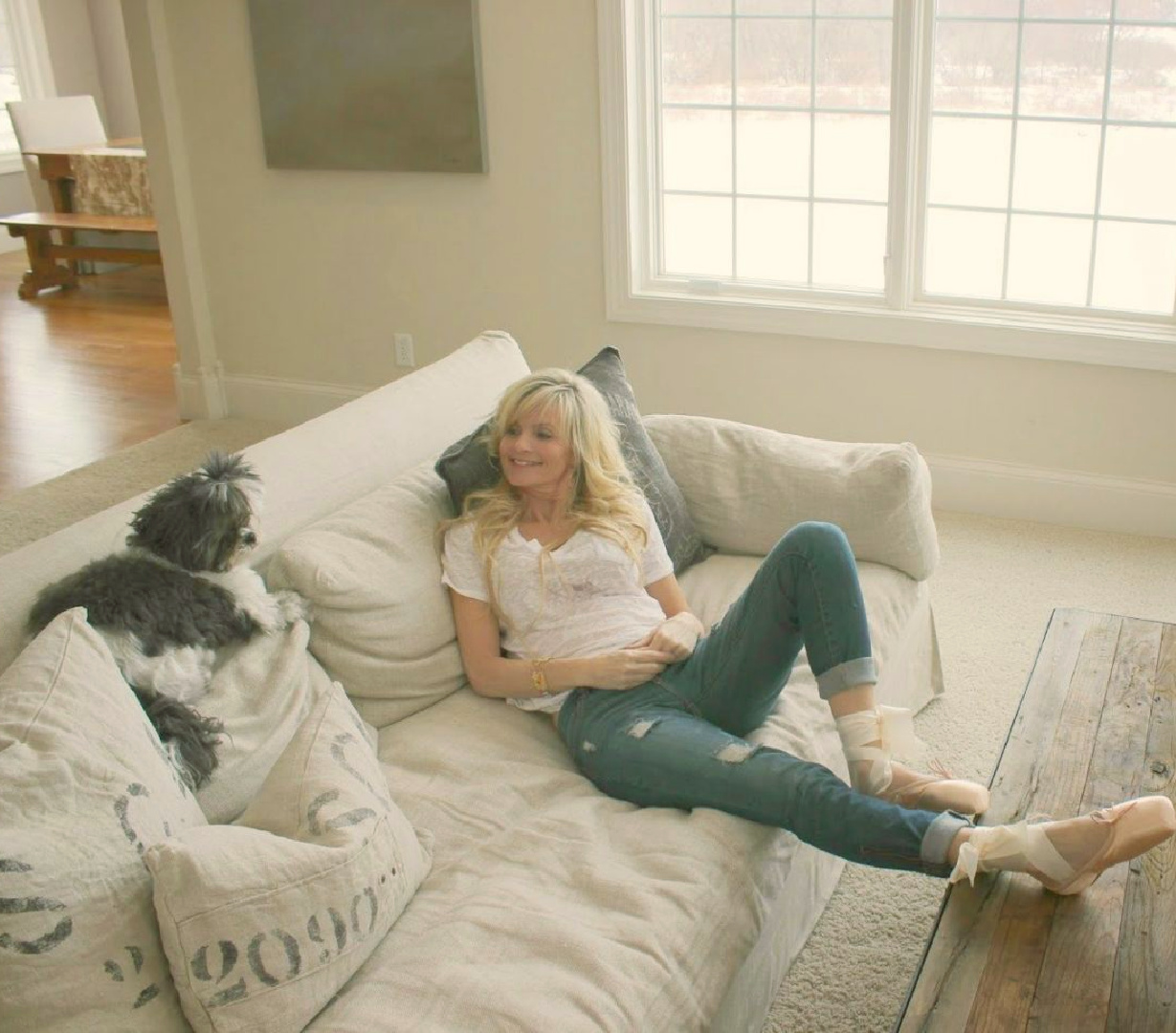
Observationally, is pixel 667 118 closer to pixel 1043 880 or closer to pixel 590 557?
pixel 590 557

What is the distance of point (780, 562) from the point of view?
2.18 meters

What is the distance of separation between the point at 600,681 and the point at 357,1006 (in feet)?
2.47

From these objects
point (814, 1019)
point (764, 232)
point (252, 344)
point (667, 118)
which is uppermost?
point (667, 118)

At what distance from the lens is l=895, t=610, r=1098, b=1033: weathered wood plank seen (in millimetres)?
1559

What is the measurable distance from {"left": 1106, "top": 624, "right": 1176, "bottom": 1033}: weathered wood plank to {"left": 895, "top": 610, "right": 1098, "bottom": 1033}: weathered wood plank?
0.15 m

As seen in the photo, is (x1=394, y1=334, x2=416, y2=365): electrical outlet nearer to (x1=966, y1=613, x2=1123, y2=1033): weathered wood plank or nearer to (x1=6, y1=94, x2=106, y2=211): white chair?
(x1=966, y1=613, x2=1123, y2=1033): weathered wood plank

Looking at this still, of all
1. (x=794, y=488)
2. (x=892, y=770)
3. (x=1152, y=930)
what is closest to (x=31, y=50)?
(x=794, y=488)

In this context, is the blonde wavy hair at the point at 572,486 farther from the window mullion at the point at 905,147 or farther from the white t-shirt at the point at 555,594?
the window mullion at the point at 905,147

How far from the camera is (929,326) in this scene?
3.97 meters

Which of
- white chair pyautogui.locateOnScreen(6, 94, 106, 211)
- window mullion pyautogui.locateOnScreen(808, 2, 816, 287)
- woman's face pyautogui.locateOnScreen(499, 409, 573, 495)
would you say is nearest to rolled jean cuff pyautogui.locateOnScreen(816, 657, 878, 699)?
woman's face pyautogui.locateOnScreen(499, 409, 573, 495)

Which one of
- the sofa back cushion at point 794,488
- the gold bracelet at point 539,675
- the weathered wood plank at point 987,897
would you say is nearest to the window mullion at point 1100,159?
the sofa back cushion at point 794,488

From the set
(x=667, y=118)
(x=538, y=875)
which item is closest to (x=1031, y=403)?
(x=667, y=118)

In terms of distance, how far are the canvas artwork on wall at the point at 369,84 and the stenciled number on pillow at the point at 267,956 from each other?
10.9 feet

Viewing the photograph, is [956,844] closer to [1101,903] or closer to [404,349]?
[1101,903]
